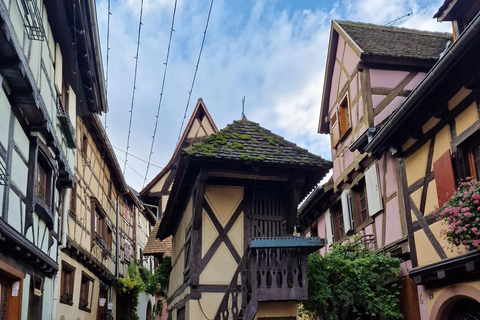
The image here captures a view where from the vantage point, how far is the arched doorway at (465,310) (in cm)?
812

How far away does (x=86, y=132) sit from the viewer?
659 inches

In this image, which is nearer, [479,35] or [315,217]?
[479,35]

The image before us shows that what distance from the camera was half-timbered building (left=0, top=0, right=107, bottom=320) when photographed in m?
7.00

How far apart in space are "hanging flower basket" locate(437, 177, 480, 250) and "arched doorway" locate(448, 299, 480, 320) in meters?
1.29

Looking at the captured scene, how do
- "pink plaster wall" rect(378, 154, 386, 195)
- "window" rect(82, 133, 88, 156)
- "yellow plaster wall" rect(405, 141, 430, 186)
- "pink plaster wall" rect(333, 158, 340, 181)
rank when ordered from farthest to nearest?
"window" rect(82, 133, 88, 156) < "pink plaster wall" rect(333, 158, 340, 181) < "pink plaster wall" rect(378, 154, 386, 195) < "yellow plaster wall" rect(405, 141, 430, 186)

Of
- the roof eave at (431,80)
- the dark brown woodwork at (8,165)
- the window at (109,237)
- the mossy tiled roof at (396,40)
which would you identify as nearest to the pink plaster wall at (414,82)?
the mossy tiled roof at (396,40)

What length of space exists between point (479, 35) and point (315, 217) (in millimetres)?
11414

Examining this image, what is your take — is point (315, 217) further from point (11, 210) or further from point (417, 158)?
point (11, 210)

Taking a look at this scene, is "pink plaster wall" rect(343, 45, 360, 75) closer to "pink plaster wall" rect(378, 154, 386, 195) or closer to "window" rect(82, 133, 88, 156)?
"pink plaster wall" rect(378, 154, 386, 195)

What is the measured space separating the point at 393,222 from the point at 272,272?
3.83 meters

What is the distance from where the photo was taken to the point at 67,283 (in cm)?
1394

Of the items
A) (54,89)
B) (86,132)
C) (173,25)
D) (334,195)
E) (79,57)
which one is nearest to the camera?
(173,25)

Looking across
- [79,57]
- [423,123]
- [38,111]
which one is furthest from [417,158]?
[79,57]

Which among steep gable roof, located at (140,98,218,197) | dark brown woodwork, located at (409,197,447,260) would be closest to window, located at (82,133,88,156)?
steep gable roof, located at (140,98,218,197)
